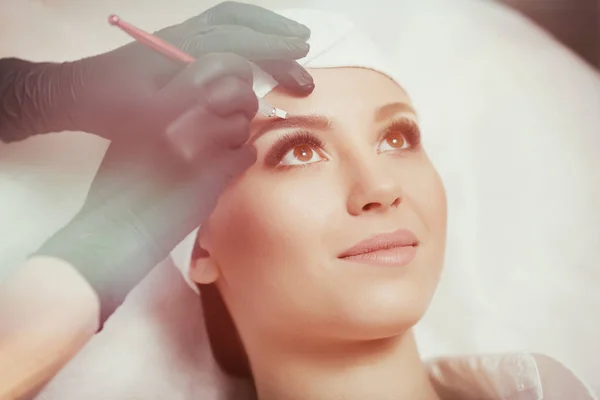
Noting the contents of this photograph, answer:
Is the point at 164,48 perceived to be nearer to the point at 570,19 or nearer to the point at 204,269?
the point at 204,269

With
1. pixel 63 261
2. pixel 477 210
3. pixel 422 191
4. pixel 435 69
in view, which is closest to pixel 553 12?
pixel 435 69

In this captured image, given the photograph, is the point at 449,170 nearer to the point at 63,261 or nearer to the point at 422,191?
the point at 422,191

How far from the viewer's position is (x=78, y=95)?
0.62m

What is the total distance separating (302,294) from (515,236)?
0.43m

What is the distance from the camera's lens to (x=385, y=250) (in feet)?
1.97

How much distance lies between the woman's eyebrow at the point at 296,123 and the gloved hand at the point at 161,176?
2cm

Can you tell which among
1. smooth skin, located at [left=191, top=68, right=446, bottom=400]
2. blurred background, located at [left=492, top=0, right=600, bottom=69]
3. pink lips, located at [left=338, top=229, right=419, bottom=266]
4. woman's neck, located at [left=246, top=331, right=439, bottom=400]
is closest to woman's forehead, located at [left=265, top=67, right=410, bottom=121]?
smooth skin, located at [left=191, top=68, right=446, bottom=400]

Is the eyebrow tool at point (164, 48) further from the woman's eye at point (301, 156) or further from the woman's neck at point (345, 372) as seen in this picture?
the woman's neck at point (345, 372)

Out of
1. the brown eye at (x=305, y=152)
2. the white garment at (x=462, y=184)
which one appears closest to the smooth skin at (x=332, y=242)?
the brown eye at (x=305, y=152)

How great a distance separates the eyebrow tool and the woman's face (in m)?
0.01

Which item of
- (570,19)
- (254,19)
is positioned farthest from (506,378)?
(570,19)

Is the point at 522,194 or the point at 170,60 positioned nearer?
the point at 170,60

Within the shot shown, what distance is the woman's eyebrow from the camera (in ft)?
2.00

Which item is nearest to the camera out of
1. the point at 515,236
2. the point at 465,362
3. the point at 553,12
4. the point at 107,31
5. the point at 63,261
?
the point at 63,261
